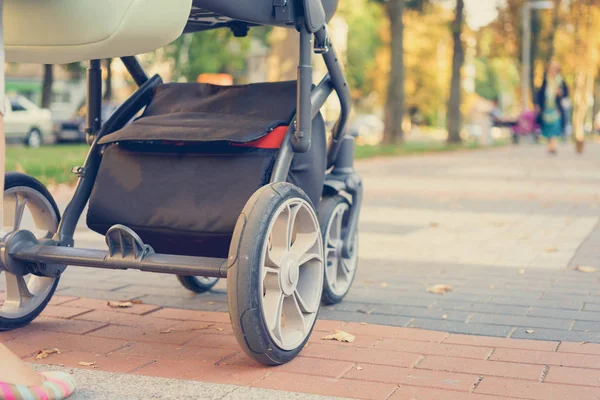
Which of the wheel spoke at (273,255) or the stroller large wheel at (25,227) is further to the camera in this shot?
the stroller large wheel at (25,227)

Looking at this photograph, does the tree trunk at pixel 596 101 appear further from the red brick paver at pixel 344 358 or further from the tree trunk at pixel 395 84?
the red brick paver at pixel 344 358

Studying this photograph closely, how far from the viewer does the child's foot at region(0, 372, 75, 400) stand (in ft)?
8.58

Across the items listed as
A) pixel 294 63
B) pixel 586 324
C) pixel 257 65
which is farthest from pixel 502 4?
pixel 586 324

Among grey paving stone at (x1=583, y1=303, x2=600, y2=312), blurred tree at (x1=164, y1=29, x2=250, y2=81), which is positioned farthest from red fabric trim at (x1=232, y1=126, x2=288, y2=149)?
blurred tree at (x1=164, y1=29, x2=250, y2=81)

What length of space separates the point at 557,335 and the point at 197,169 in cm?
162

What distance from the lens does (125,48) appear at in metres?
2.94

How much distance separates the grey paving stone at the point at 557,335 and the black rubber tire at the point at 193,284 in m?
1.62

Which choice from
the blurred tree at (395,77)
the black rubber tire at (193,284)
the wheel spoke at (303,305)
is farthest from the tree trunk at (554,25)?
the wheel spoke at (303,305)

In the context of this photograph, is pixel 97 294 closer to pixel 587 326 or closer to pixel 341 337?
pixel 341 337

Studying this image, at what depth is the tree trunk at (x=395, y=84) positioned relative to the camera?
2352cm

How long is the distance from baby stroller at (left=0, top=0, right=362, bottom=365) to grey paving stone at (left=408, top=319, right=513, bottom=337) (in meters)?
0.56

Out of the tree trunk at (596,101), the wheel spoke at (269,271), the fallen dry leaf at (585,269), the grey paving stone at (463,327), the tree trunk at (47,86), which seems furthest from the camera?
the tree trunk at (596,101)

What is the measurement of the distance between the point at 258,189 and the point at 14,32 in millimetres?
983

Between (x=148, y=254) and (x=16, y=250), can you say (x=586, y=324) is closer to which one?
(x=148, y=254)
